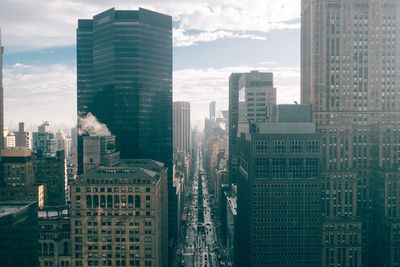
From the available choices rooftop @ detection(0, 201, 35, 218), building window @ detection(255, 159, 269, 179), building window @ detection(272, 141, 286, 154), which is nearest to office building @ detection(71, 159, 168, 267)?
rooftop @ detection(0, 201, 35, 218)

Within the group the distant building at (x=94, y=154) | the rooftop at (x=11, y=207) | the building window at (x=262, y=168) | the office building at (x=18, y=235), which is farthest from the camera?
the building window at (x=262, y=168)

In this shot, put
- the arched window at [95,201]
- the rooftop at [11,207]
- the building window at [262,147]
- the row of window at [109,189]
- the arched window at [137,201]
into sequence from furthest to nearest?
the building window at [262,147]
the arched window at [137,201]
the arched window at [95,201]
the row of window at [109,189]
the rooftop at [11,207]

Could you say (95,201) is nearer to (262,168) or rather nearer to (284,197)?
(262,168)

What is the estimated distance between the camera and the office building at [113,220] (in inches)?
Result: 4892

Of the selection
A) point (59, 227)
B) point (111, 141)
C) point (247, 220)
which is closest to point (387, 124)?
point (247, 220)

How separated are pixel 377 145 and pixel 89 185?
12619 centimetres

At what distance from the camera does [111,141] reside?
15838 cm

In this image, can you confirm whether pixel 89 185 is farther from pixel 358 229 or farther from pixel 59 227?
pixel 358 229

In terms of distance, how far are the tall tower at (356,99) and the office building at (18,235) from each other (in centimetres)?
12099

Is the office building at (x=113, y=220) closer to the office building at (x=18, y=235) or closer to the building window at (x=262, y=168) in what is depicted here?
the office building at (x=18, y=235)

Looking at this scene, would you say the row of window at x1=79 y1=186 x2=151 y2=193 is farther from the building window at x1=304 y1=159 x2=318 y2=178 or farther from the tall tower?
the tall tower

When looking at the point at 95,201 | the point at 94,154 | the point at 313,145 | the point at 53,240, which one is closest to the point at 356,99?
the point at 313,145

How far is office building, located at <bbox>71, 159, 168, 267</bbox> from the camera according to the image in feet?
408

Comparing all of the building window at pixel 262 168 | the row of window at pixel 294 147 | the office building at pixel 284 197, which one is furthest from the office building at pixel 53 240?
the row of window at pixel 294 147
